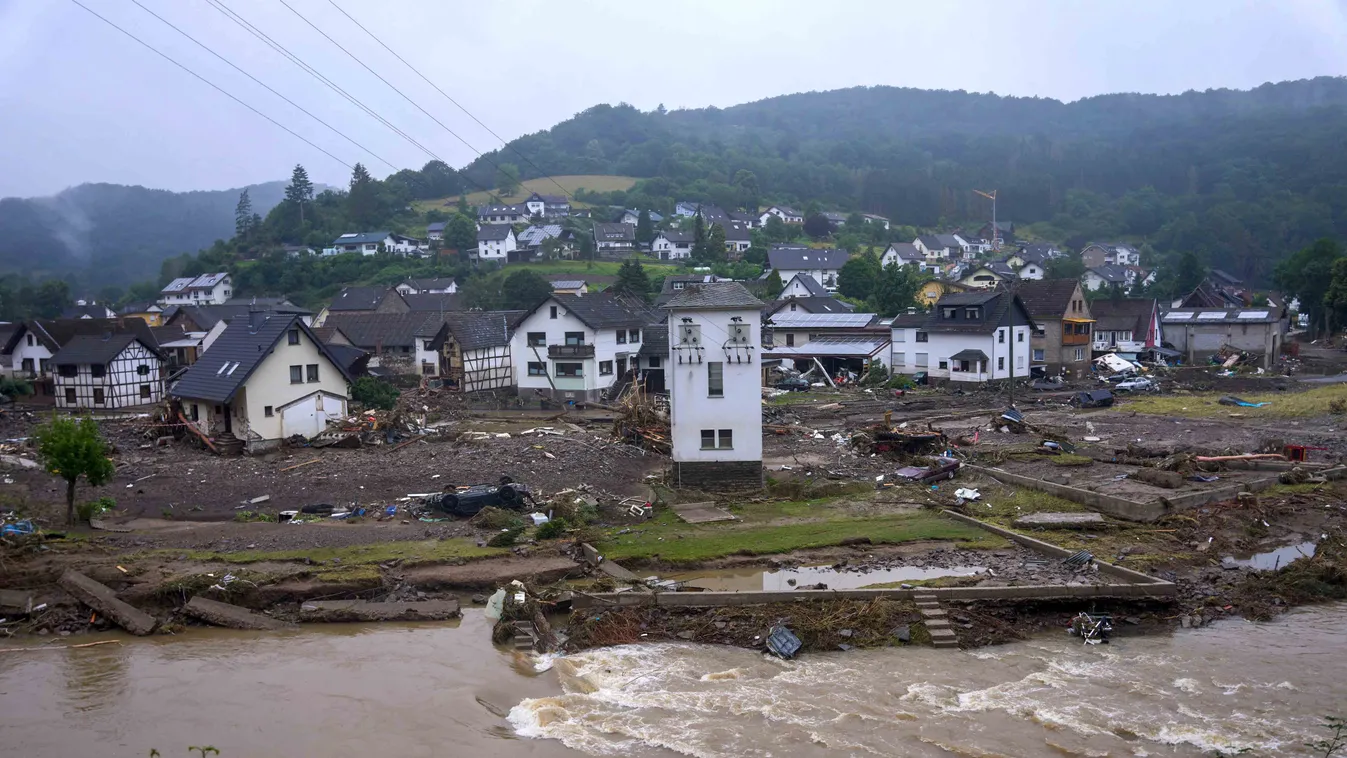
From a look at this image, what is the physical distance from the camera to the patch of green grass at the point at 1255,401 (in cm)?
3659

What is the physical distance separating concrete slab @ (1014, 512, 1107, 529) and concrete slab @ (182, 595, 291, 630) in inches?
614

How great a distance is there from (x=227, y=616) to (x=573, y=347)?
27633 mm

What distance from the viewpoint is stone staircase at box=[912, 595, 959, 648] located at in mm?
14945

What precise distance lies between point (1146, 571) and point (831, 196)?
13872cm

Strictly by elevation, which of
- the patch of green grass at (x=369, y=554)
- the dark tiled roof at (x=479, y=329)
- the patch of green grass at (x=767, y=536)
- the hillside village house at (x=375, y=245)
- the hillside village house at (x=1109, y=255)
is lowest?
the patch of green grass at (x=767, y=536)

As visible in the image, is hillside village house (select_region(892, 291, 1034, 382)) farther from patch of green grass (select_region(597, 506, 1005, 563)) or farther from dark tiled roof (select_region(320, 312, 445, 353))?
patch of green grass (select_region(597, 506, 1005, 563))

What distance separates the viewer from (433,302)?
69188mm

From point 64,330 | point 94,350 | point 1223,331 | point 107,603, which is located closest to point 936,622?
point 107,603

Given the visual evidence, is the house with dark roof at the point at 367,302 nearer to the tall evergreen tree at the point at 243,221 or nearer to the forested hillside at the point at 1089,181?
the tall evergreen tree at the point at 243,221

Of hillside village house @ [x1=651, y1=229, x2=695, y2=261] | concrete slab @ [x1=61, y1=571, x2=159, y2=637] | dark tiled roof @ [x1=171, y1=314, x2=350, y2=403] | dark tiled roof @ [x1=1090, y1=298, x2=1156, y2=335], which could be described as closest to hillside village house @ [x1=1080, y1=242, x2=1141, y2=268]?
hillside village house @ [x1=651, y1=229, x2=695, y2=261]

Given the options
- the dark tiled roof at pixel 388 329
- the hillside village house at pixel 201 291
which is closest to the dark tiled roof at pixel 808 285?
the dark tiled roof at pixel 388 329

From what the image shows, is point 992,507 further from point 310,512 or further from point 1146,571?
point 310,512

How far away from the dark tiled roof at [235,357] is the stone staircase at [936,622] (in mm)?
22458

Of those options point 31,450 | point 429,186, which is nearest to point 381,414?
point 31,450
